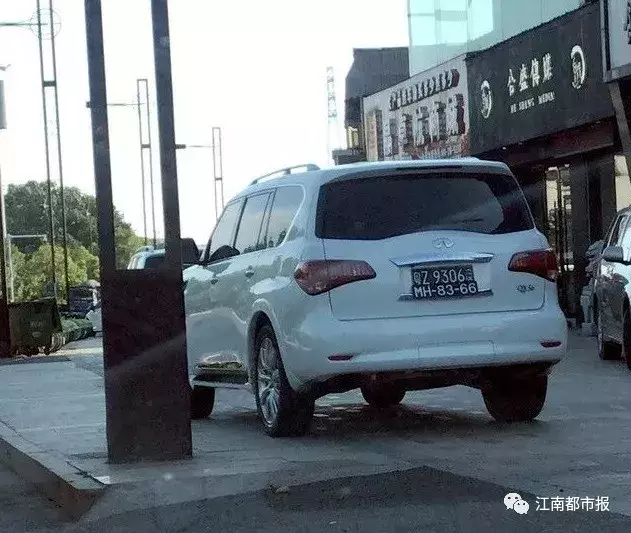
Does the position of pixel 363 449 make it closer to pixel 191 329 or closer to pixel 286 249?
pixel 286 249

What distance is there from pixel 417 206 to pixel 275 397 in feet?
5.26

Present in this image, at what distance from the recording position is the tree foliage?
150125 mm

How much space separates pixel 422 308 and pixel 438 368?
39 centimetres

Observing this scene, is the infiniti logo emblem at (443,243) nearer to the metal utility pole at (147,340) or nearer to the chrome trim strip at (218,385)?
the metal utility pole at (147,340)

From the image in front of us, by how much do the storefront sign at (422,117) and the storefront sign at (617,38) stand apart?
7936 millimetres

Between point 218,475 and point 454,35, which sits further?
point 454,35

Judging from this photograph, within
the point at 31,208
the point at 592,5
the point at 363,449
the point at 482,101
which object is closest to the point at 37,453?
the point at 363,449

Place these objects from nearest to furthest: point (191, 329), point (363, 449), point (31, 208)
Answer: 1. point (363, 449)
2. point (191, 329)
3. point (31, 208)

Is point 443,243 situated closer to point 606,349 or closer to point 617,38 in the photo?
point 606,349

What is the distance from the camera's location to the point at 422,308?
10219 mm

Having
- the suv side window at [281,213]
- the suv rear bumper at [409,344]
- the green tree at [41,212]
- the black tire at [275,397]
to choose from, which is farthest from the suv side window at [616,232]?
the green tree at [41,212]

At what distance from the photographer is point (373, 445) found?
33.5 ft

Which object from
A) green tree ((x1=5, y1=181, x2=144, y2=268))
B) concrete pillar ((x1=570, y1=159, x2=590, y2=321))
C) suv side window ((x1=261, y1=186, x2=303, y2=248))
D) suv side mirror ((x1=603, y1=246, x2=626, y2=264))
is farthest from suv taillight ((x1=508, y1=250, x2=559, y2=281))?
green tree ((x1=5, y1=181, x2=144, y2=268))

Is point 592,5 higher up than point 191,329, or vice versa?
point 592,5
